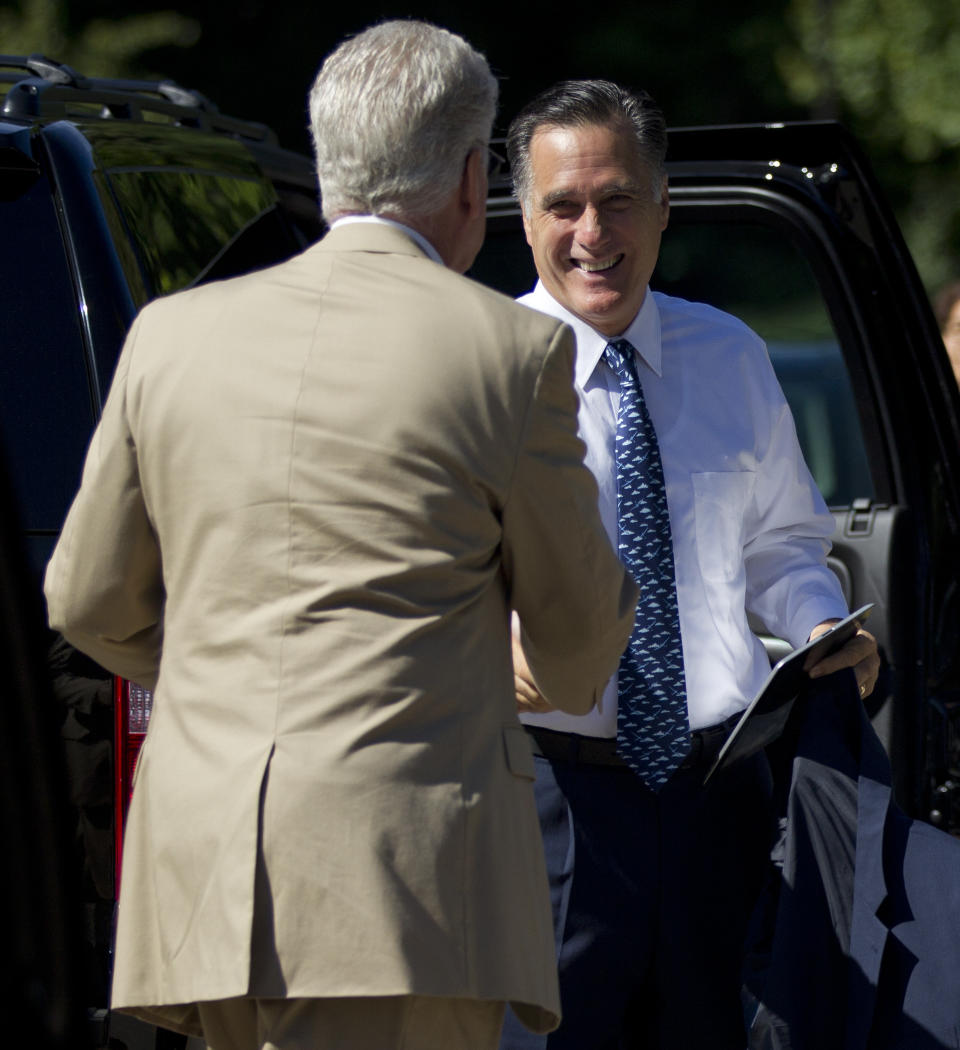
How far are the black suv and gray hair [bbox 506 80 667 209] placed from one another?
1.82 ft

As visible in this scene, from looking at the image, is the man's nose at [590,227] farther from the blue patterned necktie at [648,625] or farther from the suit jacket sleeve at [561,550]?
the suit jacket sleeve at [561,550]

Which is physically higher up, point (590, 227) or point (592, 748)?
point (590, 227)

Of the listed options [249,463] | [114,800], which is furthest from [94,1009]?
[249,463]

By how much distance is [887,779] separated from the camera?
100 inches

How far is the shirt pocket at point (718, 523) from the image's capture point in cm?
258

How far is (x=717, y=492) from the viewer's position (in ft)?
8.51

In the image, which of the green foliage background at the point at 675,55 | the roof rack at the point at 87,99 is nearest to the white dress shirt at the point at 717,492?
the roof rack at the point at 87,99

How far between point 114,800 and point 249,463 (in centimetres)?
78

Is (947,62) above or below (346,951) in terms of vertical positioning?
above

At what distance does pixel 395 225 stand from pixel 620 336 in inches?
31.9

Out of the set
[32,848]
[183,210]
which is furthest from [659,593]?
[32,848]

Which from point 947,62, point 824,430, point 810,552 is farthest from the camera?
point 947,62

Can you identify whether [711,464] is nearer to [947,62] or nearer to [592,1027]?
[592,1027]

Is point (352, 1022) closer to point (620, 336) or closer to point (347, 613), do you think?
point (347, 613)
